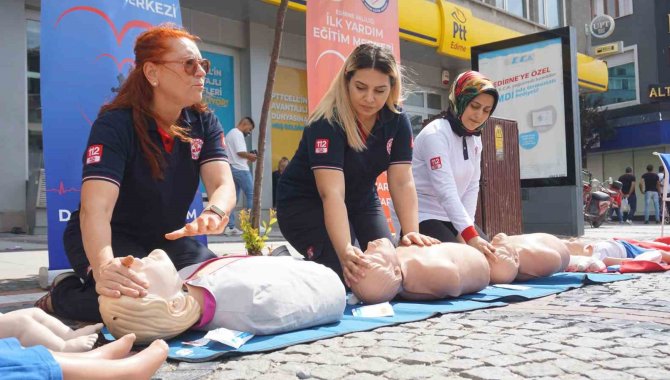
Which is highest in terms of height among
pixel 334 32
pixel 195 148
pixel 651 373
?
pixel 334 32

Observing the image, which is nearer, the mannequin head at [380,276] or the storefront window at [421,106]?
the mannequin head at [380,276]

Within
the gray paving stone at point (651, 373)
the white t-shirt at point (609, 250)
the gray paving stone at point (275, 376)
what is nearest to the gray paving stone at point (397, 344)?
the gray paving stone at point (275, 376)

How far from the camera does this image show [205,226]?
2529 mm

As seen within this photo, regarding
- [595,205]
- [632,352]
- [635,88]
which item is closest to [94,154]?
[632,352]

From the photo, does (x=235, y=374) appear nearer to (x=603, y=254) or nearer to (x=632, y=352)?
(x=632, y=352)

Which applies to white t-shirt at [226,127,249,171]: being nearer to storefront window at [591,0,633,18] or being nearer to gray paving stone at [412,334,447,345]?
gray paving stone at [412,334,447,345]

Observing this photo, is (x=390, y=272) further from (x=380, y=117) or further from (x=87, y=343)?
(x=87, y=343)

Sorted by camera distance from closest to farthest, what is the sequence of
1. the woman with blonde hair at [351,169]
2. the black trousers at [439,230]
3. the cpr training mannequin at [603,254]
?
the woman with blonde hair at [351,169] → the black trousers at [439,230] → the cpr training mannequin at [603,254]

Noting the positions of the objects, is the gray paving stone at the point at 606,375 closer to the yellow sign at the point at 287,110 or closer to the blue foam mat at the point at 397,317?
the blue foam mat at the point at 397,317

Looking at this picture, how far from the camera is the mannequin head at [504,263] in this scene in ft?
12.5

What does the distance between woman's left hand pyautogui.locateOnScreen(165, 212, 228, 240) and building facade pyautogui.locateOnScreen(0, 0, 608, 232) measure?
7.94 feet

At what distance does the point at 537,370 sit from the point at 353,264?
1.32m

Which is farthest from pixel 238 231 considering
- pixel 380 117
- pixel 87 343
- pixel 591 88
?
pixel 591 88

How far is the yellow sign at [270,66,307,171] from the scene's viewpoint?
38.2 feet
